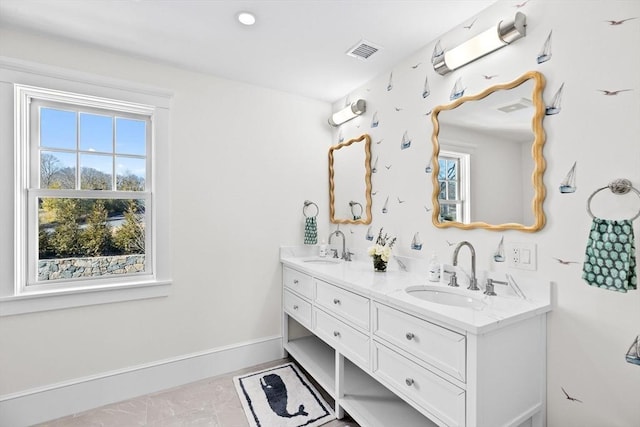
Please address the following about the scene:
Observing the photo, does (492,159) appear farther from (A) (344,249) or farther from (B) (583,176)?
(A) (344,249)

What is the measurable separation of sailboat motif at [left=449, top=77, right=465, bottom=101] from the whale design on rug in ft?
7.16

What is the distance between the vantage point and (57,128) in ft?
6.59

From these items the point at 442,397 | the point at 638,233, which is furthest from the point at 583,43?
the point at 442,397

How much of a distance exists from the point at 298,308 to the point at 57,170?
1961 mm

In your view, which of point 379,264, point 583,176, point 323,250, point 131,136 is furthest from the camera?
point 323,250

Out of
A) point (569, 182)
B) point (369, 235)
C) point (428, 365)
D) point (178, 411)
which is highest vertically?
point (569, 182)

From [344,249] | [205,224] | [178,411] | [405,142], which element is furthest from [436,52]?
[178,411]

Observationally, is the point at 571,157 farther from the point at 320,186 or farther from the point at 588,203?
the point at 320,186

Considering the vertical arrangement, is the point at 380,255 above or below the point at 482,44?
below

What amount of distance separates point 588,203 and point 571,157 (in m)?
0.22

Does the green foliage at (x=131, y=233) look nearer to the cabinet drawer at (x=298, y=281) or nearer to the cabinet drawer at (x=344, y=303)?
the cabinet drawer at (x=298, y=281)

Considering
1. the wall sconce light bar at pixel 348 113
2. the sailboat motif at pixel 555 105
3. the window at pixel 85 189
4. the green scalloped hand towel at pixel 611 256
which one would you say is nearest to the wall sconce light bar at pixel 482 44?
the sailboat motif at pixel 555 105

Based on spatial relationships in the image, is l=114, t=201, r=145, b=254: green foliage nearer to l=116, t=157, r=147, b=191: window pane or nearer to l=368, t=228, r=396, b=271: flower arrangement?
l=116, t=157, r=147, b=191: window pane

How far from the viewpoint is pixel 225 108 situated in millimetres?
2469
